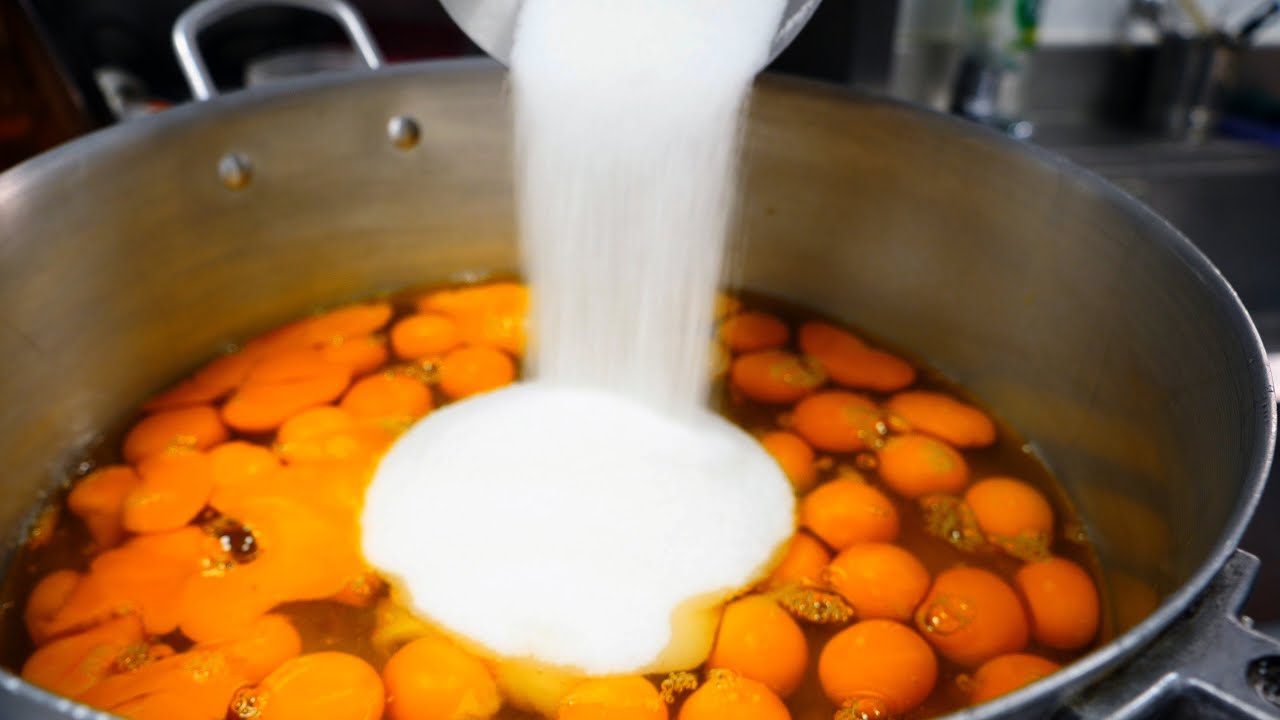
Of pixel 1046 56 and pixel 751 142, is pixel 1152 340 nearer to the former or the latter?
pixel 751 142

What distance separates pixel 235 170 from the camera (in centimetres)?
138

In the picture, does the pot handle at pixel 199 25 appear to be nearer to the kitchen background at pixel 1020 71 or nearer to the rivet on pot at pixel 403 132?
the rivet on pot at pixel 403 132

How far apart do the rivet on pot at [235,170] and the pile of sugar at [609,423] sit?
38 cm

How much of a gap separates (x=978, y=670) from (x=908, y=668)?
8cm

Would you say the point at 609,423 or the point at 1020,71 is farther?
the point at 1020,71

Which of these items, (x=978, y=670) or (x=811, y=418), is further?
(x=811, y=418)

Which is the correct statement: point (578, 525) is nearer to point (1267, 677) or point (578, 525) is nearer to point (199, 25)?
point (1267, 677)

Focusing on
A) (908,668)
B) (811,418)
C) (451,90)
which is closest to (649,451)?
(811,418)

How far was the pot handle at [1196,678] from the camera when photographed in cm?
58

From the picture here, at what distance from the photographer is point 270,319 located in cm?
154

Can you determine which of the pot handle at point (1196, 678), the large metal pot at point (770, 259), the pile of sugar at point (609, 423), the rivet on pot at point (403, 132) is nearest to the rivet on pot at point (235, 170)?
the large metal pot at point (770, 259)

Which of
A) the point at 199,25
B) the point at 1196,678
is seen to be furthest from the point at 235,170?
the point at 1196,678

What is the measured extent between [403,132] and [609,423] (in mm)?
558

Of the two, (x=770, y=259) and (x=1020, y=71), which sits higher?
(x=1020, y=71)
